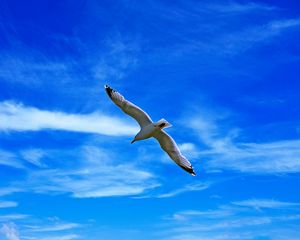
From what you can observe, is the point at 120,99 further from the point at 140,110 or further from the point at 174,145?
the point at 174,145

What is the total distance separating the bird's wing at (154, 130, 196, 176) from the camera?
33906mm

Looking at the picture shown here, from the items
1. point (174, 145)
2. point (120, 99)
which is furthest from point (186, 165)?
point (120, 99)

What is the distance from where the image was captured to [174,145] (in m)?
34.5

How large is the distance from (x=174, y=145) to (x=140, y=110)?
11.7 ft

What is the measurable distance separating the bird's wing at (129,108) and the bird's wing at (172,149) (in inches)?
48.2

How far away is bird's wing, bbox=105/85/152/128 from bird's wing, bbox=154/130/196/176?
4.02 feet

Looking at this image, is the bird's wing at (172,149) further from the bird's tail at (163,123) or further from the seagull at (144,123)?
the bird's tail at (163,123)

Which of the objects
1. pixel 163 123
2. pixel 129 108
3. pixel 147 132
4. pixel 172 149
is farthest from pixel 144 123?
pixel 172 149

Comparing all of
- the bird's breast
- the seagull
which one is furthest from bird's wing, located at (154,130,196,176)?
the bird's breast

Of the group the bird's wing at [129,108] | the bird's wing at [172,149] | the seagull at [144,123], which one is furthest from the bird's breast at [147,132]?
the bird's wing at [172,149]

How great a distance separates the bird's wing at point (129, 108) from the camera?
3272 centimetres

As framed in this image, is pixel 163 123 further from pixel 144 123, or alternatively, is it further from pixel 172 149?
pixel 172 149

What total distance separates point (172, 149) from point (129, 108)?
4196 mm

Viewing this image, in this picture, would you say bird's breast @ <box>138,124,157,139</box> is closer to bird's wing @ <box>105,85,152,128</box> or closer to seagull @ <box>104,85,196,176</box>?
seagull @ <box>104,85,196,176</box>
